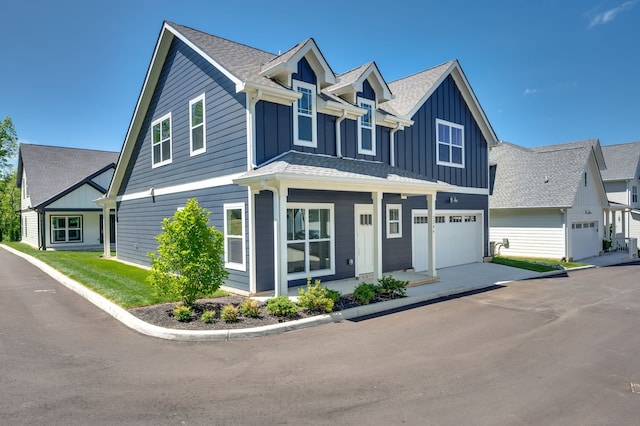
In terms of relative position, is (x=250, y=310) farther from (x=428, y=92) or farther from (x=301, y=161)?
(x=428, y=92)

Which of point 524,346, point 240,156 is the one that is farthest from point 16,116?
point 524,346

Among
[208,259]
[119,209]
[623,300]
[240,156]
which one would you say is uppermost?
[240,156]

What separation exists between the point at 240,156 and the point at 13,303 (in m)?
7.08

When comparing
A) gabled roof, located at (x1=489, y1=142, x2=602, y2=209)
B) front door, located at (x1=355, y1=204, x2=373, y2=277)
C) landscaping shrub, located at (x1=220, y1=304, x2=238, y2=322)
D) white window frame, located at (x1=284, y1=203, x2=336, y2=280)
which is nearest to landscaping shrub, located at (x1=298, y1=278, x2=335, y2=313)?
landscaping shrub, located at (x1=220, y1=304, x2=238, y2=322)

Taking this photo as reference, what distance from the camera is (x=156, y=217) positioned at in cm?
1521

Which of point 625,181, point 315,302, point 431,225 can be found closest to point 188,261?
point 315,302

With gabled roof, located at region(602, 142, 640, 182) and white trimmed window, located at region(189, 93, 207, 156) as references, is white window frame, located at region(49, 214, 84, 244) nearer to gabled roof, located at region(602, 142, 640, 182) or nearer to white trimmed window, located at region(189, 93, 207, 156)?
white trimmed window, located at region(189, 93, 207, 156)

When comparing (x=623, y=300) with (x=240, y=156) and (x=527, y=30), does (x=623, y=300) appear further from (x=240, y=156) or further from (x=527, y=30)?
(x=527, y=30)

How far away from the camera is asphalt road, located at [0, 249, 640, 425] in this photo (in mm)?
4250

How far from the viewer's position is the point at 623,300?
34.9 ft

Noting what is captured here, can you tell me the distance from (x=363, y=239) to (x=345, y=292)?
10.1ft

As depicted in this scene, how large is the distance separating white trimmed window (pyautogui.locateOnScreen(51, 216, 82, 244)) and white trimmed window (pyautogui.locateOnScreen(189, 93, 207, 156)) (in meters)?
20.0

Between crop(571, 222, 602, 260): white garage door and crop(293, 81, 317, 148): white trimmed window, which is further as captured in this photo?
crop(571, 222, 602, 260): white garage door

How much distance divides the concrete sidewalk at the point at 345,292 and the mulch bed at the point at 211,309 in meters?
0.22
